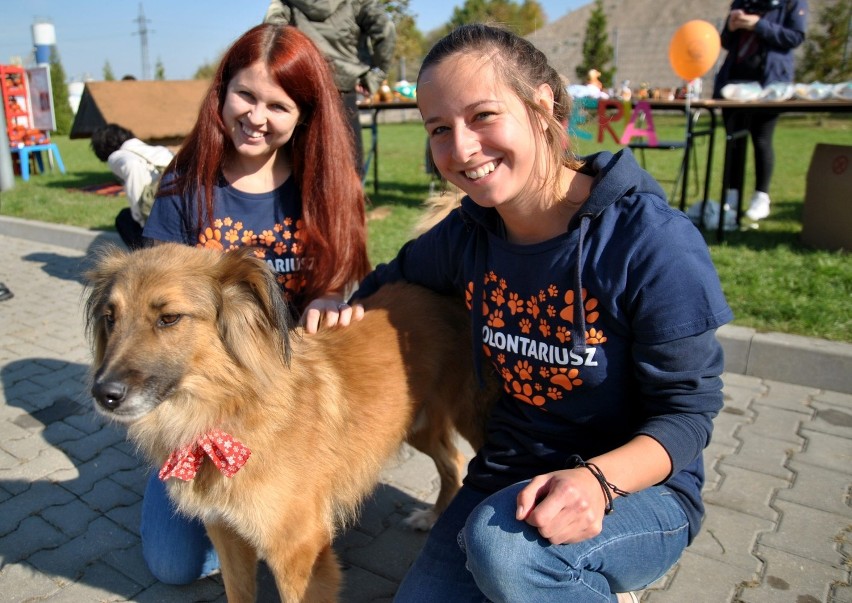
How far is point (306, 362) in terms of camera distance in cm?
252

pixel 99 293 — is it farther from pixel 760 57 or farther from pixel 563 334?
pixel 760 57

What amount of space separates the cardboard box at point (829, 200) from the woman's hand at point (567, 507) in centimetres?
562

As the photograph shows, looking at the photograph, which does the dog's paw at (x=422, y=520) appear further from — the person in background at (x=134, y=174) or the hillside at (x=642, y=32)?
the hillside at (x=642, y=32)

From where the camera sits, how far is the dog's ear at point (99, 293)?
91.3 inches

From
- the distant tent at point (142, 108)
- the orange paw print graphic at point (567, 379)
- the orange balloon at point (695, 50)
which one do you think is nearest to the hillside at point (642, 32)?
the distant tent at point (142, 108)

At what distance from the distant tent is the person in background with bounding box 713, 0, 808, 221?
8.51m

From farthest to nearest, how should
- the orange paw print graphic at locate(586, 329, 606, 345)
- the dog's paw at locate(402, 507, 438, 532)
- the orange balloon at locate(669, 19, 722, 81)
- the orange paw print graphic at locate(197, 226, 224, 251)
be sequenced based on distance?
the orange balloon at locate(669, 19, 722, 81) < the dog's paw at locate(402, 507, 438, 532) < the orange paw print graphic at locate(197, 226, 224, 251) < the orange paw print graphic at locate(586, 329, 606, 345)

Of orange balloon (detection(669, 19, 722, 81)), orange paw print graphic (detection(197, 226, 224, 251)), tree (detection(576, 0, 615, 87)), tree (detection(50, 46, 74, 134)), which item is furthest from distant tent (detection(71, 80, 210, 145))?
tree (detection(576, 0, 615, 87))

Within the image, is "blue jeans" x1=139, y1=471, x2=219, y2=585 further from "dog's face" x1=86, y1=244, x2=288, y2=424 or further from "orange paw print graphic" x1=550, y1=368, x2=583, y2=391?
"orange paw print graphic" x1=550, y1=368, x2=583, y2=391

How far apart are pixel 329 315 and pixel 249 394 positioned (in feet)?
2.03

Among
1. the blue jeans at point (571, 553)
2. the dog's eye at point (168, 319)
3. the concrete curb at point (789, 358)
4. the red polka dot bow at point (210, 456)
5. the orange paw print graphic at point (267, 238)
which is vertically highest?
the orange paw print graphic at point (267, 238)

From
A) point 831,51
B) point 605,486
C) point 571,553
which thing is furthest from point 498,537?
point 831,51

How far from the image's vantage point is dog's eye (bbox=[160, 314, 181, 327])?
217 centimetres

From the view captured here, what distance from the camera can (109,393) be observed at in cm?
197
